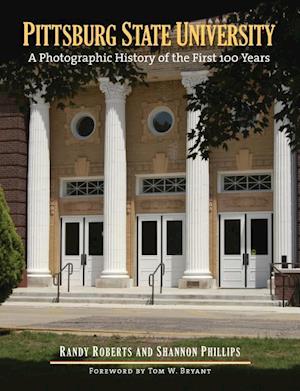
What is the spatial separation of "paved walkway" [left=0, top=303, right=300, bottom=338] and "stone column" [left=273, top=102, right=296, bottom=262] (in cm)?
441

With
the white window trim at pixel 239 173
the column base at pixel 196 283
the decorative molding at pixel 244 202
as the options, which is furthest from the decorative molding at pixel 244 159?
the column base at pixel 196 283

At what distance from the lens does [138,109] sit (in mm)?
29969

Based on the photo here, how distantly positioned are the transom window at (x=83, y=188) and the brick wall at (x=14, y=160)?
62.0 inches

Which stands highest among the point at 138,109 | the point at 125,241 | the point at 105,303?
the point at 138,109

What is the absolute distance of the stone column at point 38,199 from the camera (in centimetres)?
2986

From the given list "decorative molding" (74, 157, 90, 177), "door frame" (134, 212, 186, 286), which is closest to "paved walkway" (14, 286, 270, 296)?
"door frame" (134, 212, 186, 286)

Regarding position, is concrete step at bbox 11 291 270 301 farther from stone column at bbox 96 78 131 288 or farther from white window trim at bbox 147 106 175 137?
white window trim at bbox 147 106 175 137

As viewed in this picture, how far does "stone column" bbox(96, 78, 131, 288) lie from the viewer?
94.0 ft

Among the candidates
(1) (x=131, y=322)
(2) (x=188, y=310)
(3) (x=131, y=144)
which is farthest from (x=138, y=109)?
(1) (x=131, y=322)

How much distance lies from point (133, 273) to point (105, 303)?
15.1 ft

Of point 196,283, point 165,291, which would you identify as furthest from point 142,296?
point 196,283

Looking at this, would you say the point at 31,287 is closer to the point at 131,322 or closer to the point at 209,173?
A: the point at 209,173

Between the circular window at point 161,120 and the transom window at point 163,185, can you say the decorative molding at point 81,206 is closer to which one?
the transom window at point 163,185

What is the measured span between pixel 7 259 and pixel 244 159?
1500 centimetres
